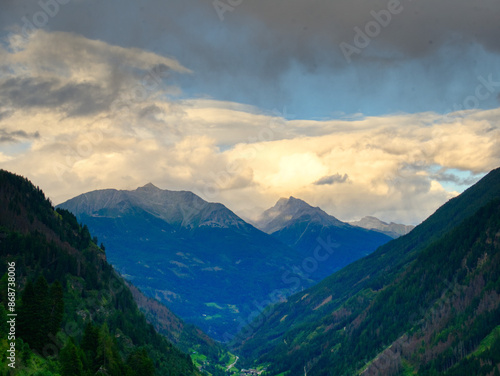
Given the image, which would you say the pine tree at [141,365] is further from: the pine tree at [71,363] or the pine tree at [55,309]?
the pine tree at [71,363]

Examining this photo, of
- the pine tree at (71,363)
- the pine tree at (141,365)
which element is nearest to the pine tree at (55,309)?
the pine tree at (71,363)

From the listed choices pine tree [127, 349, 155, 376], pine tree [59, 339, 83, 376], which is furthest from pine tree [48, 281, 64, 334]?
pine tree [127, 349, 155, 376]

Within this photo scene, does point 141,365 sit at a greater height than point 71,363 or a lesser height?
lesser

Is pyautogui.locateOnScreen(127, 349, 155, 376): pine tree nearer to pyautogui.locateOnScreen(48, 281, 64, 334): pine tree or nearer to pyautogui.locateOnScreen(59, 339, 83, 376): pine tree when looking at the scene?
pyautogui.locateOnScreen(48, 281, 64, 334): pine tree

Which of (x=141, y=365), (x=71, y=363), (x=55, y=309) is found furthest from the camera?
(x=141, y=365)

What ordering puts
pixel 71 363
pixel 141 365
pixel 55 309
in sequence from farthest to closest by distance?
pixel 141 365, pixel 55 309, pixel 71 363

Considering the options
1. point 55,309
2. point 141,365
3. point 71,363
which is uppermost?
point 55,309

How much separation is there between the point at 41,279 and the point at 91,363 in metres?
30.8

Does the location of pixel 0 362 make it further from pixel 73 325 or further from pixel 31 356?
pixel 73 325

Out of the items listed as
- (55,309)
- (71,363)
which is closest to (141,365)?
(55,309)

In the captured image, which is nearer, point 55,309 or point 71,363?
point 71,363

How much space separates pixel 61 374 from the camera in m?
124

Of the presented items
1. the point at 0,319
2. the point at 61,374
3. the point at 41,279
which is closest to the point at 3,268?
the point at 41,279

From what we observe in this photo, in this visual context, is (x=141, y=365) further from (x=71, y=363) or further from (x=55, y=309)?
(x=71, y=363)
